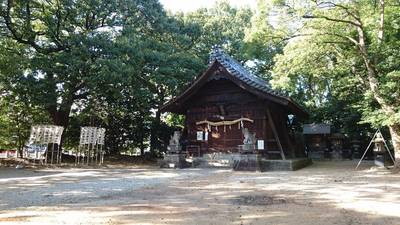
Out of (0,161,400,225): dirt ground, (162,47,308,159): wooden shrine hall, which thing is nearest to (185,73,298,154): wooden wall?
(162,47,308,159): wooden shrine hall

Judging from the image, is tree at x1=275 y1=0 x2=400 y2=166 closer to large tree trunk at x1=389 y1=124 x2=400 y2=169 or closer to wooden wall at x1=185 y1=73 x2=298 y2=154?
large tree trunk at x1=389 y1=124 x2=400 y2=169

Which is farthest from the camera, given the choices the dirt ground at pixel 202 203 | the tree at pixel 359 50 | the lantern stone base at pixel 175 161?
the lantern stone base at pixel 175 161

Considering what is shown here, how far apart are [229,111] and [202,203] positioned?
11.6 m

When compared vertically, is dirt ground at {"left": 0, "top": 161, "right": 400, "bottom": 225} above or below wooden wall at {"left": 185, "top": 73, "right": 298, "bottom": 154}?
below

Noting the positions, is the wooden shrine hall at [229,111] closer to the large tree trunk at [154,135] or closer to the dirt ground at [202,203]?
Answer: the large tree trunk at [154,135]

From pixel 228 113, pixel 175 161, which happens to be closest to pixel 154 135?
pixel 228 113

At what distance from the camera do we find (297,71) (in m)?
15.6

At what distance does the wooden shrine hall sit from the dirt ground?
7.25 meters

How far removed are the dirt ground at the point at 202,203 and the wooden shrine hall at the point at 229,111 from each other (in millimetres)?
7250

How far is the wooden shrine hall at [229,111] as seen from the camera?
17422mm

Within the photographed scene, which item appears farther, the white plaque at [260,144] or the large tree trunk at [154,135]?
the large tree trunk at [154,135]

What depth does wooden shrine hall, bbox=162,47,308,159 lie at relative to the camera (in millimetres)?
17422

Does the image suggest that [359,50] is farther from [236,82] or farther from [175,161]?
[175,161]

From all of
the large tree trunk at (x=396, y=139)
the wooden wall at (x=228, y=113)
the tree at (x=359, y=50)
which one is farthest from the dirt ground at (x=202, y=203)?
the wooden wall at (x=228, y=113)
